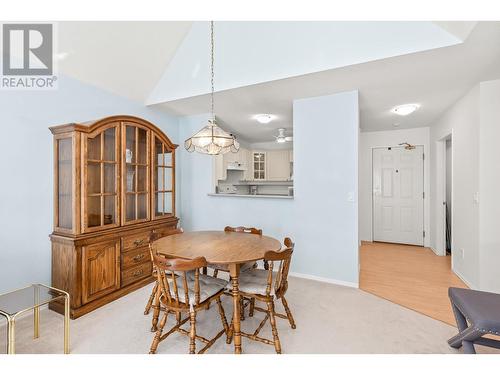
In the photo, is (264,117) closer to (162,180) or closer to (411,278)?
(162,180)

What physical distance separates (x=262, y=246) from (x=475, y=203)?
2608 mm

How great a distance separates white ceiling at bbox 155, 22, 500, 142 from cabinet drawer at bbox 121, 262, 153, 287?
2232 millimetres

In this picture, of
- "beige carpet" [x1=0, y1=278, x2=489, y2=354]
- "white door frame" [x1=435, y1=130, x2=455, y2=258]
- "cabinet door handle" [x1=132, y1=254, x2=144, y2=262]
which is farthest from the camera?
"white door frame" [x1=435, y1=130, x2=455, y2=258]

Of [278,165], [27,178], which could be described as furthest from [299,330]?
[278,165]

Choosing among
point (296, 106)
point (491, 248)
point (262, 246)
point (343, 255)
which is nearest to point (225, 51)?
point (296, 106)

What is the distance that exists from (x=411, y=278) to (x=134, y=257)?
138 inches

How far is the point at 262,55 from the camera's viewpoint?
9.28 feet

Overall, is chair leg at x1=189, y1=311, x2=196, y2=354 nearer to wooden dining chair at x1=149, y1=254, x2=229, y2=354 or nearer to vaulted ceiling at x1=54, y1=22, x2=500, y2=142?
wooden dining chair at x1=149, y1=254, x2=229, y2=354

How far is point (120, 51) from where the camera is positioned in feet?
9.43

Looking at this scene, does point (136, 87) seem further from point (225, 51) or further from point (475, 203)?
point (475, 203)

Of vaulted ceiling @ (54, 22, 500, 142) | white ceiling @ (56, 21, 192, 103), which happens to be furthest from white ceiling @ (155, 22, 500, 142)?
white ceiling @ (56, 21, 192, 103)

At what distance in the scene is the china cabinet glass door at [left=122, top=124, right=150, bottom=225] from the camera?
2855 mm

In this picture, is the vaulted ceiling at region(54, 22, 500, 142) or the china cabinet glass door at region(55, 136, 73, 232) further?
the china cabinet glass door at region(55, 136, 73, 232)

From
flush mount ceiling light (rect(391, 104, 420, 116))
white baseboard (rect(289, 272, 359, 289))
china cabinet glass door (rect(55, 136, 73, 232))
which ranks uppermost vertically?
flush mount ceiling light (rect(391, 104, 420, 116))
